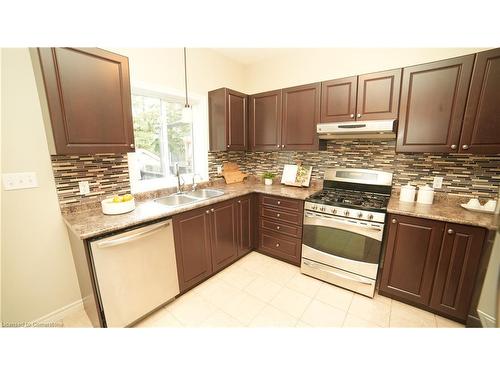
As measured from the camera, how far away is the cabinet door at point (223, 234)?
82.9 inches

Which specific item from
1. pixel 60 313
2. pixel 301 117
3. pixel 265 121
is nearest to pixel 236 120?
pixel 265 121

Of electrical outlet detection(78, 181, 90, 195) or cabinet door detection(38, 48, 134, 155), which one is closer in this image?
cabinet door detection(38, 48, 134, 155)

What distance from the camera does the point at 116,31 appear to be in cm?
60

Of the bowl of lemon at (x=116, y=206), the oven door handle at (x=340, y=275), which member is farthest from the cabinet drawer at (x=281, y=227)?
the bowl of lemon at (x=116, y=206)

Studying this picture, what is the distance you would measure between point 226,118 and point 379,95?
1677 mm

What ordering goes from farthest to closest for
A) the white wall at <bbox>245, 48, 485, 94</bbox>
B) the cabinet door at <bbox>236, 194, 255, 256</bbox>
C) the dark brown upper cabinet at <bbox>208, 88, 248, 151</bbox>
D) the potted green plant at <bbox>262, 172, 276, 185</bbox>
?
the potted green plant at <bbox>262, 172, 276, 185</bbox> → the dark brown upper cabinet at <bbox>208, 88, 248, 151</bbox> → the cabinet door at <bbox>236, 194, 255, 256</bbox> → the white wall at <bbox>245, 48, 485, 94</bbox>

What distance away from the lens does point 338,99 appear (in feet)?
7.05

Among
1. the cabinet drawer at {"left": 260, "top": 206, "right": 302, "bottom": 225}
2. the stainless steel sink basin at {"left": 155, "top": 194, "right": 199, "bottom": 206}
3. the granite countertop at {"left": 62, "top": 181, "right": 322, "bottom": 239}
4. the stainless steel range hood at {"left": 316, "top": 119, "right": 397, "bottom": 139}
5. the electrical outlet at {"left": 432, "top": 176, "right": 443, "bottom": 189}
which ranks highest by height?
the stainless steel range hood at {"left": 316, "top": 119, "right": 397, "bottom": 139}

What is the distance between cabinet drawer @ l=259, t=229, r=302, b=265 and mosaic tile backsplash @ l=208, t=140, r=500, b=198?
37.1 inches

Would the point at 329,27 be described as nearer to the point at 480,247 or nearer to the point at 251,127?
the point at 480,247

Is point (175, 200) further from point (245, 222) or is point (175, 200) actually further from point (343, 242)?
point (343, 242)

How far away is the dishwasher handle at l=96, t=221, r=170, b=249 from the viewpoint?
4.31 ft

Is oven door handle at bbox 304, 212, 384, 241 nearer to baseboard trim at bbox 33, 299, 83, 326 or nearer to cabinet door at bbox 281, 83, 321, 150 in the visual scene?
cabinet door at bbox 281, 83, 321, 150

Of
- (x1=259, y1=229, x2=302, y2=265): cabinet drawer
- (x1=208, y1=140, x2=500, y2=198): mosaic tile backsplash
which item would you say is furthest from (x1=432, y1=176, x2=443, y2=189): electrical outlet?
(x1=259, y1=229, x2=302, y2=265): cabinet drawer
